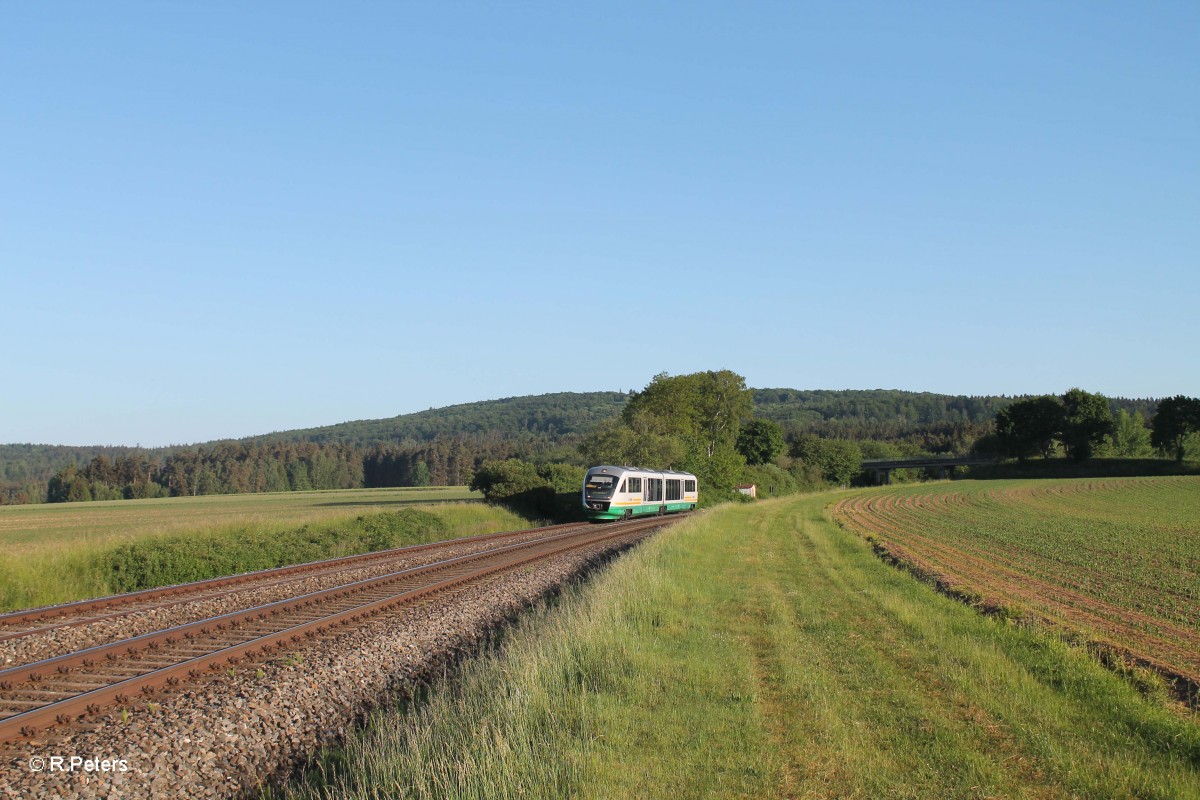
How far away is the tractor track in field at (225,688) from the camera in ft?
23.0

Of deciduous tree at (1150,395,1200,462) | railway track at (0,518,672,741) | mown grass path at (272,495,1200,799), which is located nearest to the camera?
mown grass path at (272,495,1200,799)

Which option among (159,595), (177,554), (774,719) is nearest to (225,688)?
(774,719)

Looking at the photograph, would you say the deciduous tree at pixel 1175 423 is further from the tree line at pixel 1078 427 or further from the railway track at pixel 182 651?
the railway track at pixel 182 651

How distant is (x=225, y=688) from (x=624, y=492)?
3184cm

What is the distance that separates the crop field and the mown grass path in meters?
2.10

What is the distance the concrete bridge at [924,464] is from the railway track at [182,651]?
5040 inches

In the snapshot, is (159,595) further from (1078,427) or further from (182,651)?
(1078,427)

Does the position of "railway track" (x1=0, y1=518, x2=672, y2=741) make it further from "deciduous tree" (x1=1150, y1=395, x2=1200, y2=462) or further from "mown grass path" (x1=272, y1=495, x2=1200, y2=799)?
"deciduous tree" (x1=1150, y1=395, x2=1200, y2=462)

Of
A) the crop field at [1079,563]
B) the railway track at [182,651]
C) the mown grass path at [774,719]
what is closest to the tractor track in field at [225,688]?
the railway track at [182,651]

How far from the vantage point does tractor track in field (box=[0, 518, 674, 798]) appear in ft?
23.0

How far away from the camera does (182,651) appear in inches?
432

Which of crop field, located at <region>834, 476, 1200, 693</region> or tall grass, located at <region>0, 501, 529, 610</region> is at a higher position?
tall grass, located at <region>0, 501, 529, 610</region>

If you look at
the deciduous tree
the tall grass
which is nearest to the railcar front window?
the tall grass

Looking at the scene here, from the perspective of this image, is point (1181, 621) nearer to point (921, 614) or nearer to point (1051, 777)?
point (921, 614)
